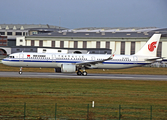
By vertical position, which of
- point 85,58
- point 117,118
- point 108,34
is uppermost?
point 108,34

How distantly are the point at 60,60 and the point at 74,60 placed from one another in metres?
2.54

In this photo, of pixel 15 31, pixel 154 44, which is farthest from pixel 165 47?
pixel 15 31

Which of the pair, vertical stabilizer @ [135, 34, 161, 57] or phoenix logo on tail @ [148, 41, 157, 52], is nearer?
vertical stabilizer @ [135, 34, 161, 57]

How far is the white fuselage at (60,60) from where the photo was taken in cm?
4834

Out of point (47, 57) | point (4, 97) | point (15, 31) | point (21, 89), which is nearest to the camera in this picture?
point (4, 97)

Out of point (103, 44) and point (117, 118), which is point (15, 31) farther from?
point (117, 118)

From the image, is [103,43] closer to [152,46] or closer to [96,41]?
→ [96,41]

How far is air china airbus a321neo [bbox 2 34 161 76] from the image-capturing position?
48281mm

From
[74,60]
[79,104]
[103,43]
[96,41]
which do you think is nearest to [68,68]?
[74,60]

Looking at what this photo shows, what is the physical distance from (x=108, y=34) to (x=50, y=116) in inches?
3530

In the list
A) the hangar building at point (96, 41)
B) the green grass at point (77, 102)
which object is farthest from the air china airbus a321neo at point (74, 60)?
the hangar building at point (96, 41)

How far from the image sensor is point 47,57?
48875mm

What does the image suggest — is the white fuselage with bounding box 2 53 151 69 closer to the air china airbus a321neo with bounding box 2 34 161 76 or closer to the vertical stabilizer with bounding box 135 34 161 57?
the air china airbus a321neo with bounding box 2 34 161 76

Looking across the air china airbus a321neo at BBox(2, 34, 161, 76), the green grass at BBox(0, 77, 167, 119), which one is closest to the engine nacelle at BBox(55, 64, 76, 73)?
the air china airbus a321neo at BBox(2, 34, 161, 76)
